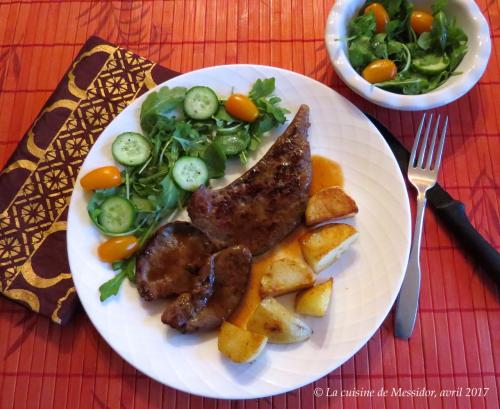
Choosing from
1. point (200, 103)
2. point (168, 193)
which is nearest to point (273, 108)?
point (200, 103)

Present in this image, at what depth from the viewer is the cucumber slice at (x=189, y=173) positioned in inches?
110

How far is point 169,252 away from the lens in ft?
8.96

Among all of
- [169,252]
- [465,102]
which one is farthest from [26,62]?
[465,102]

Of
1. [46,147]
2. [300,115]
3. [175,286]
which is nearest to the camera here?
[175,286]

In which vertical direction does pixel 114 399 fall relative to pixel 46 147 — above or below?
below

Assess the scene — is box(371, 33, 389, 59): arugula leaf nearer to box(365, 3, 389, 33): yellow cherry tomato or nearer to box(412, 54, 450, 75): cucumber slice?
box(365, 3, 389, 33): yellow cherry tomato

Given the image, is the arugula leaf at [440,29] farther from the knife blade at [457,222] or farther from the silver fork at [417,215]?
the knife blade at [457,222]

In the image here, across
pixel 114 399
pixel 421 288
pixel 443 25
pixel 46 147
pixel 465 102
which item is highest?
pixel 443 25

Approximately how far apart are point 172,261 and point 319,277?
91cm

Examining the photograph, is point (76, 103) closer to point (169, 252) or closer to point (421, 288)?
point (169, 252)

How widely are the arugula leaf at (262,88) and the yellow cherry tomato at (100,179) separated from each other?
104 centimetres

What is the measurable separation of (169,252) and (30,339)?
1.07 m

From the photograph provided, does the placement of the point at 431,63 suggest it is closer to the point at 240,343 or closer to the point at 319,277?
the point at 319,277

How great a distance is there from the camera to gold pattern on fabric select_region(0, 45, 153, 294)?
9.52 feet
